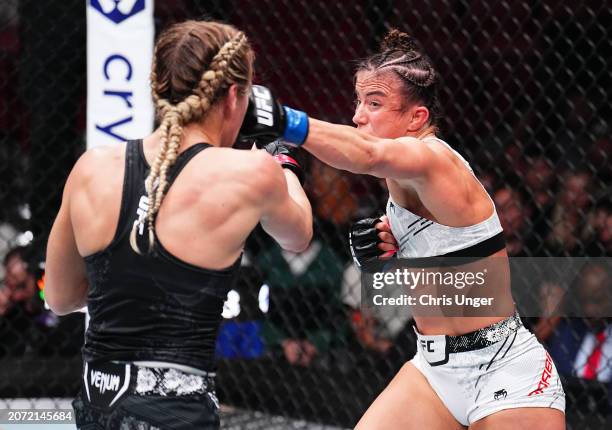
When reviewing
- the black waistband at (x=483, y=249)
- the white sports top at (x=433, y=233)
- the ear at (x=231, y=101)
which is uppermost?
the ear at (x=231, y=101)

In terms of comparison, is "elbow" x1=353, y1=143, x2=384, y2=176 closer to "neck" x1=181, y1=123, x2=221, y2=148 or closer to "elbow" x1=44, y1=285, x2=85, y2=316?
"neck" x1=181, y1=123, x2=221, y2=148

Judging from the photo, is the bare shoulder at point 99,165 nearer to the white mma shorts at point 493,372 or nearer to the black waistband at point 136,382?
the black waistband at point 136,382

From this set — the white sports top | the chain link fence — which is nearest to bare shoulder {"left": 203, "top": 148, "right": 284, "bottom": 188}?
the white sports top

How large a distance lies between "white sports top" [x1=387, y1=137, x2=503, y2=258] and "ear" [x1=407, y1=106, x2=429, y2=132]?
0.58 ft

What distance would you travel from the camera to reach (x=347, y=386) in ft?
11.3

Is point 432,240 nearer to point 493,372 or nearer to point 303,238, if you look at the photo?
point 493,372

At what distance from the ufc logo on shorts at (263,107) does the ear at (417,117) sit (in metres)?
0.61

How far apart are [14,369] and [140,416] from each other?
2223mm

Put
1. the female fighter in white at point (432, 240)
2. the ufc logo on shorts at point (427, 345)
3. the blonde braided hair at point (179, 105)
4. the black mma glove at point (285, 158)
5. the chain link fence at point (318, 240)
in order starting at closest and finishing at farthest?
1. the blonde braided hair at point (179, 105)
2. the black mma glove at point (285, 158)
3. the female fighter in white at point (432, 240)
4. the ufc logo on shorts at point (427, 345)
5. the chain link fence at point (318, 240)

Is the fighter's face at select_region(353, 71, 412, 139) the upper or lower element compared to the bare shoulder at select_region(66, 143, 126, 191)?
lower

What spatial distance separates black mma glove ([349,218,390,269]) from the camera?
2.23 metres

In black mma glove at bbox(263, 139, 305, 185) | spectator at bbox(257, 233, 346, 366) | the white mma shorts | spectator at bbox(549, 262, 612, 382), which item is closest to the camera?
black mma glove at bbox(263, 139, 305, 185)

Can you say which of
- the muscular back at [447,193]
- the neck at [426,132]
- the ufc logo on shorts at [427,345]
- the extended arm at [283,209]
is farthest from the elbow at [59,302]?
the neck at [426,132]

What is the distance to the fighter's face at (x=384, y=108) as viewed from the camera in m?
2.25
